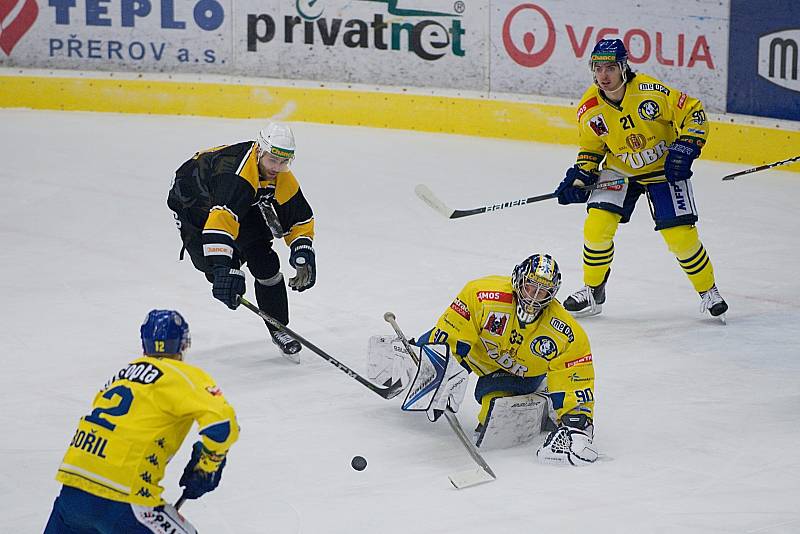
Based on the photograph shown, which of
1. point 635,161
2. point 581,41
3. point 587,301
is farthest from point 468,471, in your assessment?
point 581,41

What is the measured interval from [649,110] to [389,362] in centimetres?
178

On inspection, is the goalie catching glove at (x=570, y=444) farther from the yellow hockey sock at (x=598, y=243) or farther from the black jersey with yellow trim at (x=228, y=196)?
the yellow hockey sock at (x=598, y=243)

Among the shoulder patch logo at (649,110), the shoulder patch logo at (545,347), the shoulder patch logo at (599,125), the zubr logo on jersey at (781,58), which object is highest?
the zubr logo on jersey at (781,58)

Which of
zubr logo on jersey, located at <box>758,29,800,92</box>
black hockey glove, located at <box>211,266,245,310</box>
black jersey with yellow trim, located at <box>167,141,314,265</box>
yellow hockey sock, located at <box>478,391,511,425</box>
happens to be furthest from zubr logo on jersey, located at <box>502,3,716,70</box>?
yellow hockey sock, located at <box>478,391,511,425</box>

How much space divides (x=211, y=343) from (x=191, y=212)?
583 millimetres

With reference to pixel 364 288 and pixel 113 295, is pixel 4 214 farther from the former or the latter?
pixel 364 288

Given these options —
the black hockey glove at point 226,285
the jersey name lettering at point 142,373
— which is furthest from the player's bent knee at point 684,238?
the jersey name lettering at point 142,373

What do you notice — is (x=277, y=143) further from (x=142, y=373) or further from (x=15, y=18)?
(x=15, y=18)

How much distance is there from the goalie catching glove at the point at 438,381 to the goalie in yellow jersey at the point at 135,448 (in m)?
1.30

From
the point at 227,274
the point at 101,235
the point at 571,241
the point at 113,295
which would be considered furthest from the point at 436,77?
the point at 227,274

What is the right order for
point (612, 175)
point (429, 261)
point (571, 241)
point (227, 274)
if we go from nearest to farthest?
point (227, 274) < point (612, 175) < point (429, 261) < point (571, 241)

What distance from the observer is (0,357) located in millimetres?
5102

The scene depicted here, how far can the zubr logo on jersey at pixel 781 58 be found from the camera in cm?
809

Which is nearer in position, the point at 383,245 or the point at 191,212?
the point at 191,212
